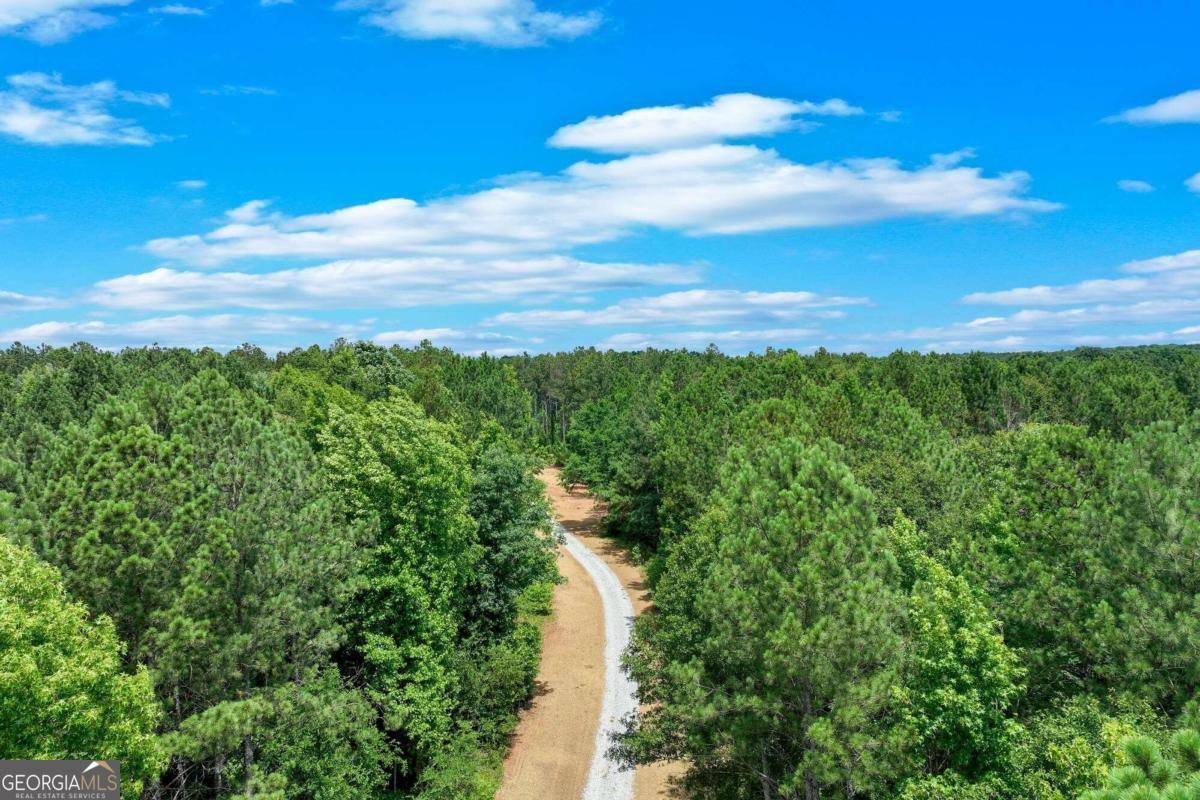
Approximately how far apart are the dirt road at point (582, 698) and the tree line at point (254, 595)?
153 centimetres

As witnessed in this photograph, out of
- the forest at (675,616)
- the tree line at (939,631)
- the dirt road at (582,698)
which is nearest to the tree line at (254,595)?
the forest at (675,616)

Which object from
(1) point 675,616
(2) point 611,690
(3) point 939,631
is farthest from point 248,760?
(2) point 611,690

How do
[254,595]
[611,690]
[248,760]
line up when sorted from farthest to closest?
[611,690] → [248,760] → [254,595]

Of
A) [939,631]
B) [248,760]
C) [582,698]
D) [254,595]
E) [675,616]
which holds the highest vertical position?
[254,595]

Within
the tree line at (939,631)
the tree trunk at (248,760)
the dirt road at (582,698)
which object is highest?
the tree line at (939,631)

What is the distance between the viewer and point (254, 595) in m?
17.4

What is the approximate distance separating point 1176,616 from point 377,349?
247 ft

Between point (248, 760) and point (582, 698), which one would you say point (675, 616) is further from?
point (582, 698)

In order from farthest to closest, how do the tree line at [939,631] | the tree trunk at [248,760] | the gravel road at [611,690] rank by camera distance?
1. the gravel road at [611,690]
2. the tree trunk at [248,760]
3. the tree line at [939,631]

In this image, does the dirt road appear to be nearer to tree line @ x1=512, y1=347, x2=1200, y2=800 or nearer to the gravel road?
the gravel road

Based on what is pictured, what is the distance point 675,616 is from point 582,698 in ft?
46.7

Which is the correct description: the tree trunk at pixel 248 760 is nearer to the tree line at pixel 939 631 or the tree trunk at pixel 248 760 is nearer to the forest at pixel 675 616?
the forest at pixel 675 616

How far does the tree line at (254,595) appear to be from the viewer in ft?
41.0

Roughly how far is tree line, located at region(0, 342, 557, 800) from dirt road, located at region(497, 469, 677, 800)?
1535 mm
